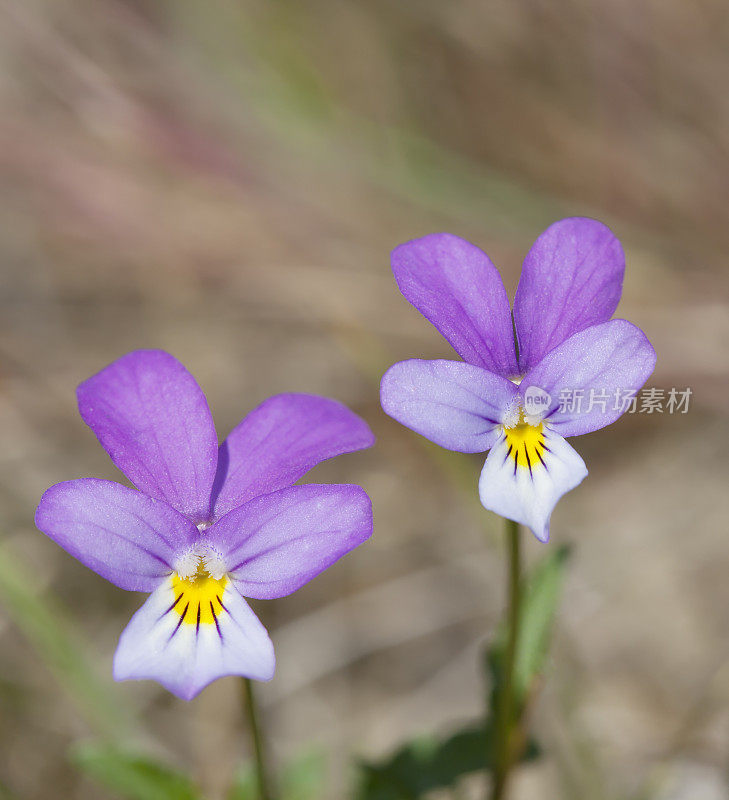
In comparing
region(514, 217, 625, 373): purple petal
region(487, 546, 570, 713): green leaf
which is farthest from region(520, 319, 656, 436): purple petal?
region(487, 546, 570, 713): green leaf

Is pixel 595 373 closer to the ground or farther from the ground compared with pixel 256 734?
farther from the ground

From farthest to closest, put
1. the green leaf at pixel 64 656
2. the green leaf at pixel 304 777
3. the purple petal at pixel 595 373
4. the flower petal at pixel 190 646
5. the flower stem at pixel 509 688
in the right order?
1. the green leaf at pixel 64 656
2. the green leaf at pixel 304 777
3. the flower stem at pixel 509 688
4. the purple petal at pixel 595 373
5. the flower petal at pixel 190 646

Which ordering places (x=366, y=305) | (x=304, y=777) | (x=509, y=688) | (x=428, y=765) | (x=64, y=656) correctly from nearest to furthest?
(x=509, y=688), (x=428, y=765), (x=304, y=777), (x=64, y=656), (x=366, y=305)

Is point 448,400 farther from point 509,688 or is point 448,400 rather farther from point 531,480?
point 509,688

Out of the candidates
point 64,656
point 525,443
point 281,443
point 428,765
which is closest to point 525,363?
point 525,443

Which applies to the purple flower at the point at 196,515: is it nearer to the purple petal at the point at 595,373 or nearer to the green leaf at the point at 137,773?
the purple petal at the point at 595,373

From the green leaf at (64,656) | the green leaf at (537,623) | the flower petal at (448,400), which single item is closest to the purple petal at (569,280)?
the flower petal at (448,400)

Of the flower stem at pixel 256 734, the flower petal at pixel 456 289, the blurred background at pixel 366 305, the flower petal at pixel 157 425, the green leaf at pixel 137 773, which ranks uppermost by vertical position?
the blurred background at pixel 366 305
